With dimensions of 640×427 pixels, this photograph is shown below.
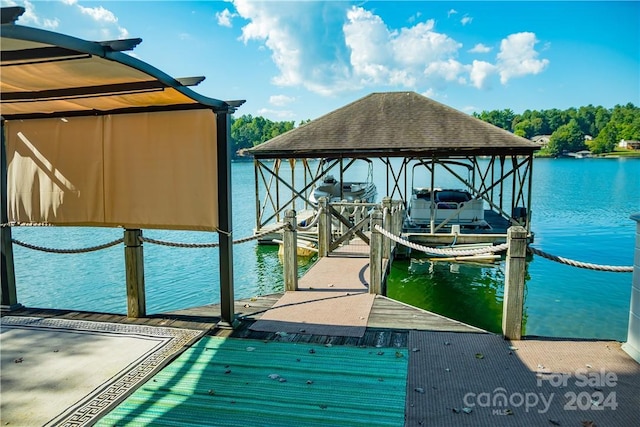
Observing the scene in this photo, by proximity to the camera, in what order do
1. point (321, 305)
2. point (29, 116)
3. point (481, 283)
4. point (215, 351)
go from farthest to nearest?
point (481, 283) < point (321, 305) < point (29, 116) < point (215, 351)

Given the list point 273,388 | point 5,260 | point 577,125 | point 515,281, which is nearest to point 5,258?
point 5,260

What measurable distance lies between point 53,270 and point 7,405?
12899 millimetres

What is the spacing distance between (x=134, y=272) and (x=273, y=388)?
9.14 feet

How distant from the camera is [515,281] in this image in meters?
5.10

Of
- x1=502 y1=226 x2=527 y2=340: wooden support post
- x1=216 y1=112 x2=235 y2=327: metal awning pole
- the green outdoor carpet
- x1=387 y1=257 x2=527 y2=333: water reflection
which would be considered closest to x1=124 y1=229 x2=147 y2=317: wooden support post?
x1=216 y1=112 x2=235 y2=327: metal awning pole

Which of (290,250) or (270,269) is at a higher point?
(290,250)

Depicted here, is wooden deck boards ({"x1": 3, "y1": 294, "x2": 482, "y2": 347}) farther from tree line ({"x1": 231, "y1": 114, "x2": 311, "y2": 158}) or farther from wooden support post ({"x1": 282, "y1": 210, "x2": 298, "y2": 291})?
tree line ({"x1": 231, "y1": 114, "x2": 311, "y2": 158})

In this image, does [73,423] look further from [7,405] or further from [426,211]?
[426,211]

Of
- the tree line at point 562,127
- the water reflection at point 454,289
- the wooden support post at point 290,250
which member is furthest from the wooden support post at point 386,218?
the tree line at point 562,127

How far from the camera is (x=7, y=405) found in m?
3.83

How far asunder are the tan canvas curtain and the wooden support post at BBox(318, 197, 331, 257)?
205 inches

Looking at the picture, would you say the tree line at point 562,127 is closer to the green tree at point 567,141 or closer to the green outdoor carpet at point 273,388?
the green tree at point 567,141

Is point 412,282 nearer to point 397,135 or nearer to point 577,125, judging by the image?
point 397,135

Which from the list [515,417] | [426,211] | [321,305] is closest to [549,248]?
[426,211]
